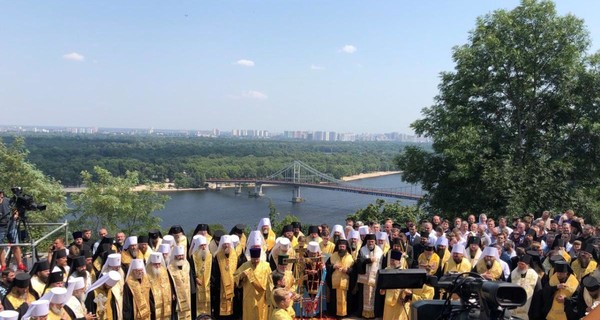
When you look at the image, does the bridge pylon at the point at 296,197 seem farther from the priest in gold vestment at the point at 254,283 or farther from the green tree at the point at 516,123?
the priest in gold vestment at the point at 254,283

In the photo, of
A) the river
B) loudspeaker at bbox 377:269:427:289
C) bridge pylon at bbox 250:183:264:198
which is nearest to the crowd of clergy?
loudspeaker at bbox 377:269:427:289

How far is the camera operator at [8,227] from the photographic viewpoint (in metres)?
10.3

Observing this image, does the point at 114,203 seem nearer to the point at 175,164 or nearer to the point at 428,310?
the point at 428,310

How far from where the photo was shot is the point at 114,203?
2805 cm

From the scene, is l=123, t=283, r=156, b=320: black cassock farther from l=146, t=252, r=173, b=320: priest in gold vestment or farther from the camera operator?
the camera operator

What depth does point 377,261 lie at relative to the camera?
942 centimetres

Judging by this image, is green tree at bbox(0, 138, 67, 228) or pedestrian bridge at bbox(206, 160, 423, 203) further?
pedestrian bridge at bbox(206, 160, 423, 203)

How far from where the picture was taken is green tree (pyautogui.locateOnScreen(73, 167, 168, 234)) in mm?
28484

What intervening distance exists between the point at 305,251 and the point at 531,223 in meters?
→ 7.51

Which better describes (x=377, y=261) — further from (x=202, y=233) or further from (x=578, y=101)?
(x=578, y=101)

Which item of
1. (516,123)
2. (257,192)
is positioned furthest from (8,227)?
(257,192)

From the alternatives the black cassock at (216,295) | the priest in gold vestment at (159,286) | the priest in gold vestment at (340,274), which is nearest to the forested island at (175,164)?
the priest in gold vestment at (340,274)

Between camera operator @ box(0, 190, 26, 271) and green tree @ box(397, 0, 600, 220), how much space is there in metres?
14.2

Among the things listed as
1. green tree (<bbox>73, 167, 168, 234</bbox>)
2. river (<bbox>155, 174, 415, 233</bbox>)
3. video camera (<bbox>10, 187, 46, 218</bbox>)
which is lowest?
river (<bbox>155, 174, 415, 233</bbox>)
